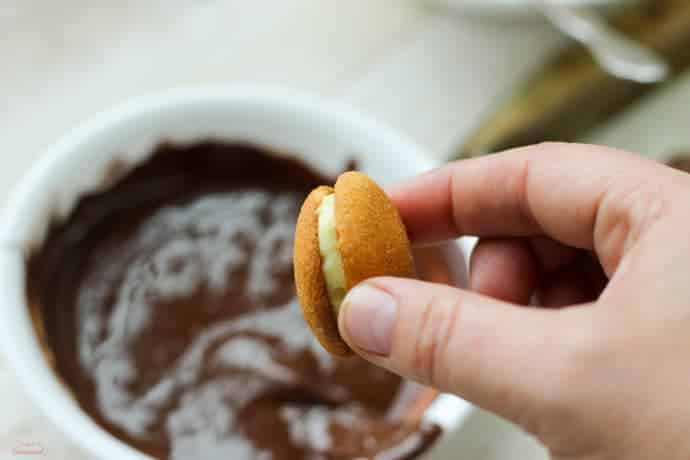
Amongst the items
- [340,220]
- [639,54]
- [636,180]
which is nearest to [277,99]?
[340,220]

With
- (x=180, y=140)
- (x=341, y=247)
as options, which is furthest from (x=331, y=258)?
(x=180, y=140)

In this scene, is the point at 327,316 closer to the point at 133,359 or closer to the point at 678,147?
the point at 133,359

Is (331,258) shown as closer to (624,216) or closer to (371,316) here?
(371,316)

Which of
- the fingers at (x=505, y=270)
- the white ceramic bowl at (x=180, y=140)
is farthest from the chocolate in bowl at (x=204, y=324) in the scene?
the fingers at (x=505, y=270)

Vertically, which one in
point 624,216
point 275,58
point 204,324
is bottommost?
point 204,324

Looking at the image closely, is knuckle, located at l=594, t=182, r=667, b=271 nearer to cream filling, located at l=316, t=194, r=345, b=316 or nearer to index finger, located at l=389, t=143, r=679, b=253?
index finger, located at l=389, t=143, r=679, b=253

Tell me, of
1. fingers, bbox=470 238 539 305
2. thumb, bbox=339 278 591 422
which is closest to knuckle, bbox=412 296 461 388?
thumb, bbox=339 278 591 422
